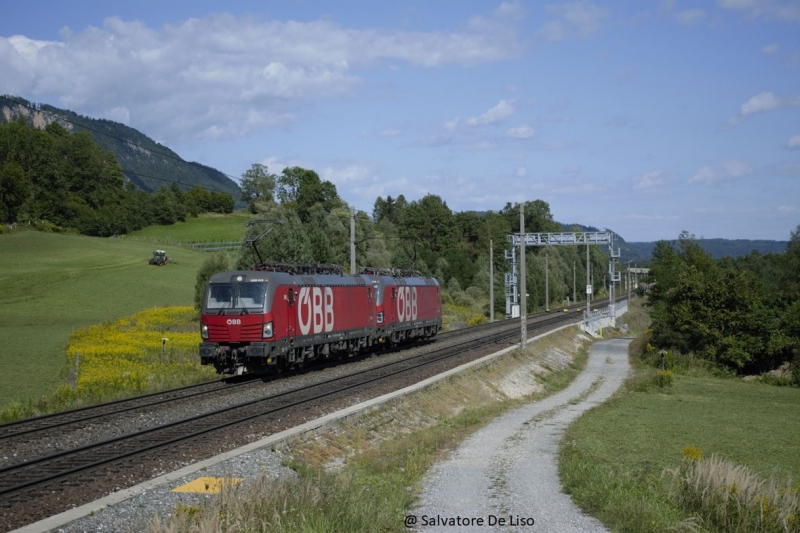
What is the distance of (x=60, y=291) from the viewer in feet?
226

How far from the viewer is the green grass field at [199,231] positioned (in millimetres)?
120562

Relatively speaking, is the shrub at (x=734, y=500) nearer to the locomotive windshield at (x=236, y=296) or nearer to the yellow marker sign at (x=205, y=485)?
Result: the yellow marker sign at (x=205, y=485)

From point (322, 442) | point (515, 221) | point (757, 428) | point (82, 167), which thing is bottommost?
point (757, 428)

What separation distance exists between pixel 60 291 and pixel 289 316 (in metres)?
50.3

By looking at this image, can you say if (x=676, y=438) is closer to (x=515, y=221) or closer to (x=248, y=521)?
(x=248, y=521)

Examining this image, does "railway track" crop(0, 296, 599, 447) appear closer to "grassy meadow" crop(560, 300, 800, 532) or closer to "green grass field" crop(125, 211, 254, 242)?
"grassy meadow" crop(560, 300, 800, 532)

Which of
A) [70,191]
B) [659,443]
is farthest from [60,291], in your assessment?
[70,191]

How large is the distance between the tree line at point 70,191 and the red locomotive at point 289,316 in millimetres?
88421

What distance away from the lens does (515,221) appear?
134m

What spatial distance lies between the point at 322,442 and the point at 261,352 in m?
8.81

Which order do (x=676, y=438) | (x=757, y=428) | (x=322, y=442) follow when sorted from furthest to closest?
(x=757, y=428), (x=676, y=438), (x=322, y=442)

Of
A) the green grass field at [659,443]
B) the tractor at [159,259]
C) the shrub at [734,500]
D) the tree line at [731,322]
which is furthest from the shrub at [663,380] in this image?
the tractor at [159,259]

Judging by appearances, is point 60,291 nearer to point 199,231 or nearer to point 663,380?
point 663,380

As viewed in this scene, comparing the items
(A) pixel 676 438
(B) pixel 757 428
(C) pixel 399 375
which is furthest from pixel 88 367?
(B) pixel 757 428
